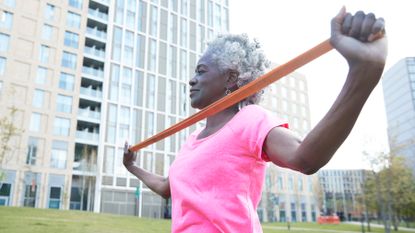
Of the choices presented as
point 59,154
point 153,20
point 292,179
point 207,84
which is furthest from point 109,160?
point 207,84

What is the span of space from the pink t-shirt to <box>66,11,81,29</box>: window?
43.7m

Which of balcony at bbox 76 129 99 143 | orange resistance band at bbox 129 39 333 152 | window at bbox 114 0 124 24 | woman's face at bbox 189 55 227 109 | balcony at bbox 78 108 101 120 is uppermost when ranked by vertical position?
window at bbox 114 0 124 24

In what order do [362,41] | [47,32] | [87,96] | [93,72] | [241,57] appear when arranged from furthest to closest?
[93,72]
[87,96]
[47,32]
[241,57]
[362,41]

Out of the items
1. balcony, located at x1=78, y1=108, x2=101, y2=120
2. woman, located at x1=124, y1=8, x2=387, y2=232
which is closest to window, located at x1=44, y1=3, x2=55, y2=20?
balcony, located at x1=78, y1=108, x2=101, y2=120

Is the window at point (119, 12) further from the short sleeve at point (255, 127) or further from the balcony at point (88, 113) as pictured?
the short sleeve at point (255, 127)

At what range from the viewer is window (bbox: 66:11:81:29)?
135 ft

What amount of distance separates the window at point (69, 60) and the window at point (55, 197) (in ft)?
42.9

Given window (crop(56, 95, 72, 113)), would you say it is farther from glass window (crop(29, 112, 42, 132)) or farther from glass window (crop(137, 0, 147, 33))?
glass window (crop(137, 0, 147, 33))

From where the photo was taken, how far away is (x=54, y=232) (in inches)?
423

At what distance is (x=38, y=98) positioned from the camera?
124ft

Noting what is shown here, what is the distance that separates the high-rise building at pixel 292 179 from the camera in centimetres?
5859

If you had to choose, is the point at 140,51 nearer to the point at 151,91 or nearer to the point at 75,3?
the point at 151,91

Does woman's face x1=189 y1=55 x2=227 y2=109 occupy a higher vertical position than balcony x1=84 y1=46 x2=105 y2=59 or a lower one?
lower

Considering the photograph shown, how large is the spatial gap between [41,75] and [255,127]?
4105cm
